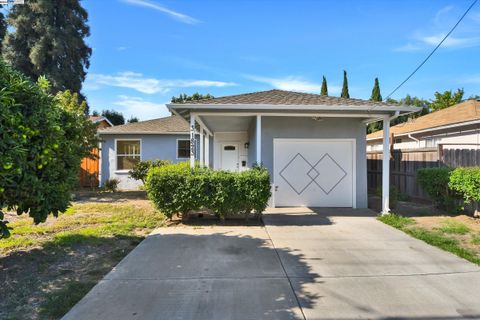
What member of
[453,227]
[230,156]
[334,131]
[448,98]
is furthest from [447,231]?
[448,98]

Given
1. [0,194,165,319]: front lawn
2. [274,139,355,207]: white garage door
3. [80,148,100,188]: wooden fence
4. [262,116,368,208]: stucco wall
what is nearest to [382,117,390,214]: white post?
[262,116,368,208]: stucco wall

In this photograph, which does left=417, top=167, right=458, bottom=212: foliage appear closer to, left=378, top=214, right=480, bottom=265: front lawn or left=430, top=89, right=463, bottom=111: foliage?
left=378, top=214, right=480, bottom=265: front lawn

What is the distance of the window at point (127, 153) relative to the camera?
16703 mm

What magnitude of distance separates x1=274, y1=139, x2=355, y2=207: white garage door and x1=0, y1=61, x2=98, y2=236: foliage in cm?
627

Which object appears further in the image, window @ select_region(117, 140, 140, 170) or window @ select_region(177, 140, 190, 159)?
window @ select_region(177, 140, 190, 159)

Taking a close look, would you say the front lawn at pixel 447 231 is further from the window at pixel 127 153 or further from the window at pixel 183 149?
the window at pixel 127 153

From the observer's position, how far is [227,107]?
28.1 ft

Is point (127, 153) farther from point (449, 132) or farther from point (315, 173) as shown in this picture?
point (449, 132)

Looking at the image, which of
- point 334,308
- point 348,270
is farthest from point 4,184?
point 348,270

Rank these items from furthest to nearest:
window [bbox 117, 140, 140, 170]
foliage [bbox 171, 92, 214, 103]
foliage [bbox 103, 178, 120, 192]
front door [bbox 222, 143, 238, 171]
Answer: foliage [bbox 171, 92, 214, 103] < window [bbox 117, 140, 140, 170] < foliage [bbox 103, 178, 120, 192] < front door [bbox 222, 143, 238, 171]

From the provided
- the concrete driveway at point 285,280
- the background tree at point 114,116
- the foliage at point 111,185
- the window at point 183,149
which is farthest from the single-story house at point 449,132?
the background tree at point 114,116

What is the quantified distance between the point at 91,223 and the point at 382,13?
9295mm

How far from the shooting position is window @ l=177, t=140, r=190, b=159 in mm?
16859

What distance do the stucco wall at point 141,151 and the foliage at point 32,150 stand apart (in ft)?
37.7
